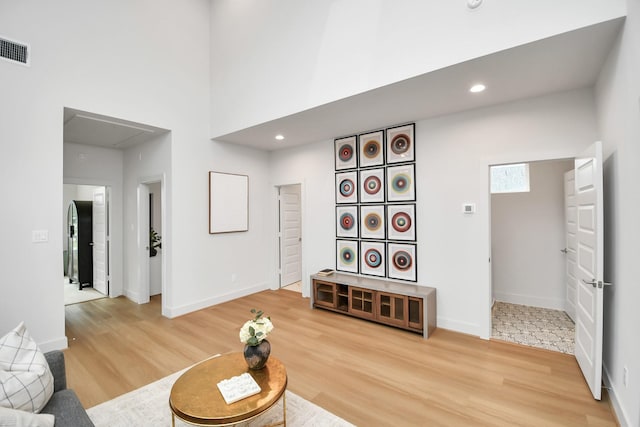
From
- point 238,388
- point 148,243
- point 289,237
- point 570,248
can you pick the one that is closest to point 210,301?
point 148,243

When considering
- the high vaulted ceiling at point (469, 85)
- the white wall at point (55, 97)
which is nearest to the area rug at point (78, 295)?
the white wall at point (55, 97)

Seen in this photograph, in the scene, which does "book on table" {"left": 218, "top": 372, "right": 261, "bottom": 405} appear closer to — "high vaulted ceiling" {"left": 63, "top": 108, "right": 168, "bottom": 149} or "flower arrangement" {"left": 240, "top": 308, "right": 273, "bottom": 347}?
"flower arrangement" {"left": 240, "top": 308, "right": 273, "bottom": 347}

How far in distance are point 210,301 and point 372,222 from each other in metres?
2.87

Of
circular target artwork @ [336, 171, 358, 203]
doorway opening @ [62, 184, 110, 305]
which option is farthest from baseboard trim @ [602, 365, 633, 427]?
doorway opening @ [62, 184, 110, 305]

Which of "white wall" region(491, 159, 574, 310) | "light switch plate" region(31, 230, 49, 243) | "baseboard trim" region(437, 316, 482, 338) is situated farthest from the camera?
"white wall" region(491, 159, 574, 310)

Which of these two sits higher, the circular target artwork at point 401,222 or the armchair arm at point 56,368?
the circular target artwork at point 401,222

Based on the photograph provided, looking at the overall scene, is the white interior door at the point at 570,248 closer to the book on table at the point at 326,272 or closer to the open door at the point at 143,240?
the book on table at the point at 326,272

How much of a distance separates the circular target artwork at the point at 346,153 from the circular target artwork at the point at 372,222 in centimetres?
72

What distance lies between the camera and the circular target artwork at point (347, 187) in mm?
4562

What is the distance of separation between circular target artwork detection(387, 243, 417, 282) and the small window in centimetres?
199

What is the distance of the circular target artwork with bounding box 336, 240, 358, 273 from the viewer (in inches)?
181

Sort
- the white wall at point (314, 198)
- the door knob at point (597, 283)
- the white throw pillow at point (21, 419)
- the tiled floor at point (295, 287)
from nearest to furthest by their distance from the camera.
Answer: the white throw pillow at point (21, 419) < the door knob at point (597, 283) < the white wall at point (314, 198) < the tiled floor at point (295, 287)

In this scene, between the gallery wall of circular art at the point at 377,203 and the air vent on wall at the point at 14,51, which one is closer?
the air vent on wall at the point at 14,51

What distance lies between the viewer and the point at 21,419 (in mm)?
1298
